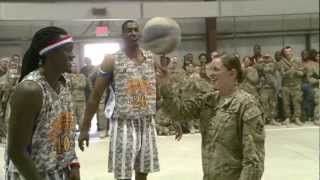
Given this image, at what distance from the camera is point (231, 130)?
8.38 ft

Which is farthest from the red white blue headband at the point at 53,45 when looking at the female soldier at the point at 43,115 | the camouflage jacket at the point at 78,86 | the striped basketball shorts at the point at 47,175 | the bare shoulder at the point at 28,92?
the camouflage jacket at the point at 78,86

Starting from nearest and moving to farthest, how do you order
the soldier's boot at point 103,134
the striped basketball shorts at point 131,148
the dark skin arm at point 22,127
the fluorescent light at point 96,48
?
1. the dark skin arm at point 22,127
2. the striped basketball shorts at point 131,148
3. the soldier's boot at point 103,134
4. the fluorescent light at point 96,48

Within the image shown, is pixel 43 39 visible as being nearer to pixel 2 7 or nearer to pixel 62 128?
pixel 62 128

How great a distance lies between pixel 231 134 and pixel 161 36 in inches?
40.7

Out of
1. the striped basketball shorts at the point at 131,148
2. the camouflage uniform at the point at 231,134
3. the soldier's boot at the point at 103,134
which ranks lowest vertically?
the soldier's boot at the point at 103,134

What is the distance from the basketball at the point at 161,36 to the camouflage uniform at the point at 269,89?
6.68m

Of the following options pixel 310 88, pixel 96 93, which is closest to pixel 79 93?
pixel 310 88

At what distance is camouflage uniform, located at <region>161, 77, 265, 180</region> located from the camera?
95.9 inches

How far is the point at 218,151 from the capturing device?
2619 millimetres

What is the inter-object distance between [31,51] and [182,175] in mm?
3658

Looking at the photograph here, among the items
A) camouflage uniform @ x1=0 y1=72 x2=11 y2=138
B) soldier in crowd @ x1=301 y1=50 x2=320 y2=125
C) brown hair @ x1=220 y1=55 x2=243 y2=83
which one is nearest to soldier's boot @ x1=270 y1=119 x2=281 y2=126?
soldier in crowd @ x1=301 y1=50 x2=320 y2=125

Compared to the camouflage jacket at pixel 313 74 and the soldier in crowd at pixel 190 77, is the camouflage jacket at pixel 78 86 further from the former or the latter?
the camouflage jacket at pixel 313 74

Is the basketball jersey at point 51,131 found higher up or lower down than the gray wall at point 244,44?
lower down

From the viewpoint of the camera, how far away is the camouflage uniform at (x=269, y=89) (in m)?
9.79
